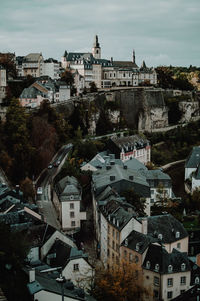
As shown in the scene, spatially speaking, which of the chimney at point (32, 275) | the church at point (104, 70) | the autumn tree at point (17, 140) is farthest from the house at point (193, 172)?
the church at point (104, 70)

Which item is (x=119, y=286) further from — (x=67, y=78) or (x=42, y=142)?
(x=67, y=78)

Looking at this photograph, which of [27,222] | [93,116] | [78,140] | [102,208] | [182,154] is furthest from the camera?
[93,116]

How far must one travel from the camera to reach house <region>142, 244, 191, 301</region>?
2556 cm

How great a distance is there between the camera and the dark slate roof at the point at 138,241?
26672 mm

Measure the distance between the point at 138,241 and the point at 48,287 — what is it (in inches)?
345

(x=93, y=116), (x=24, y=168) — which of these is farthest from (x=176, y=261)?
(x=93, y=116)

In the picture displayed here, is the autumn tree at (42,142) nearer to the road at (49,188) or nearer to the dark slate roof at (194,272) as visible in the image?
the road at (49,188)

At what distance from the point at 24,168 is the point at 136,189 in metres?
15.8

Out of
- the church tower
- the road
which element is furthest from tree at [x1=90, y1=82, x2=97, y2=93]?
the road

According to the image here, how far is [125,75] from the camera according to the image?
93.8 meters

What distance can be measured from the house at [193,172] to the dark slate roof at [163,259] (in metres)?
25.1

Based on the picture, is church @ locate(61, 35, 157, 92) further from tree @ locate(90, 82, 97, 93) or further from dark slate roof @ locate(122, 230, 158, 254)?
dark slate roof @ locate(122, 230, 158, 254)

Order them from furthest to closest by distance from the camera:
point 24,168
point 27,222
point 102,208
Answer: point 24,168
point 102,208
point 27,222

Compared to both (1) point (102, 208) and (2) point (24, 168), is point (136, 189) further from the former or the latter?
(2) point (24, 168)
